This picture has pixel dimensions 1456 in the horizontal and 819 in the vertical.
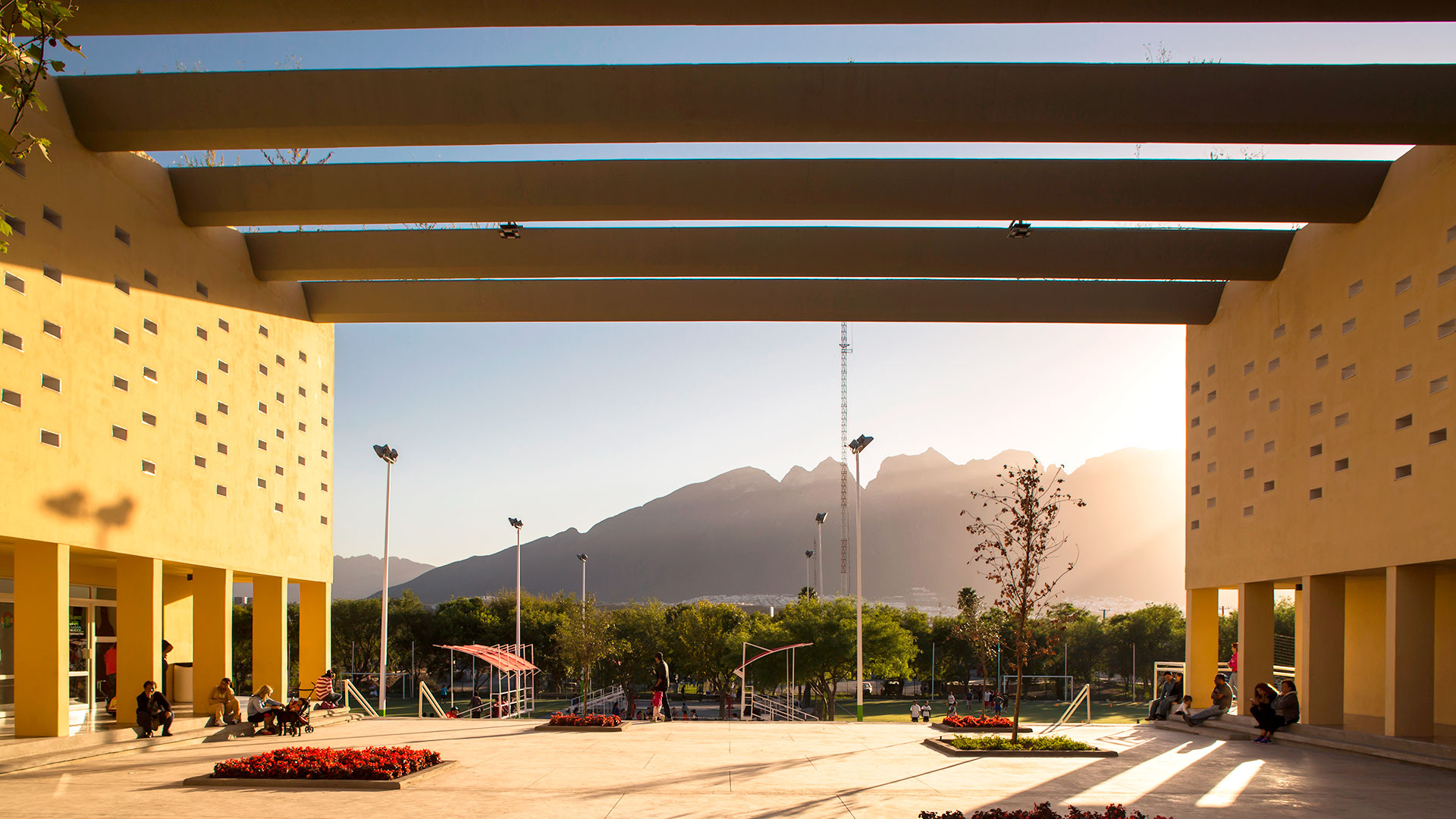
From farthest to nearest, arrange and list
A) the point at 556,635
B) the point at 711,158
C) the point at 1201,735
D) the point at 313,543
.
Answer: the point at 556,635
the point at 313,543
the point at 1201,735
the point at 711,158

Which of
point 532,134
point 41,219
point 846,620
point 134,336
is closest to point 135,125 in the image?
point 41,219

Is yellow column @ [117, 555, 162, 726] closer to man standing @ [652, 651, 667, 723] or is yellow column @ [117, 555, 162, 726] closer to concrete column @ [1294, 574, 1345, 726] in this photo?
man standing @ [652, 651, 667, 723]

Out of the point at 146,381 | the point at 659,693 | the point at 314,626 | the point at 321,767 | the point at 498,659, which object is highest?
the point at 146,381

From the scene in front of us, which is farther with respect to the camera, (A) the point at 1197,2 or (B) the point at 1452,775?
(B) the point at 1452,775

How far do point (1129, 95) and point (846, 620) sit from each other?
5676cm

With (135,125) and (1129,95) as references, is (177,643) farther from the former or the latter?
(1129,95)

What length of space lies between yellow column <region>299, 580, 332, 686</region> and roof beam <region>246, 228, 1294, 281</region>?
1012 centimetres

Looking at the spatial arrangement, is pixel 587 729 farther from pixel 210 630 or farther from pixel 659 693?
pixel 210 630

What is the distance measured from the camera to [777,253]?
70.9 ft

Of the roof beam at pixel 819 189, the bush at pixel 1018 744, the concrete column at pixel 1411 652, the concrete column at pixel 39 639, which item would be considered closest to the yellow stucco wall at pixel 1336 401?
the concrete column at pixel 1411 652

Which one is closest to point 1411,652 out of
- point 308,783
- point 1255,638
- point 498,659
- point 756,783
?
point 1255,638

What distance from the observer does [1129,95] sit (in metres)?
15.7

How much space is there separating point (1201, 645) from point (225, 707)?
25.0m

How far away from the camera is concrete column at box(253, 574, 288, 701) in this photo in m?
25.7
